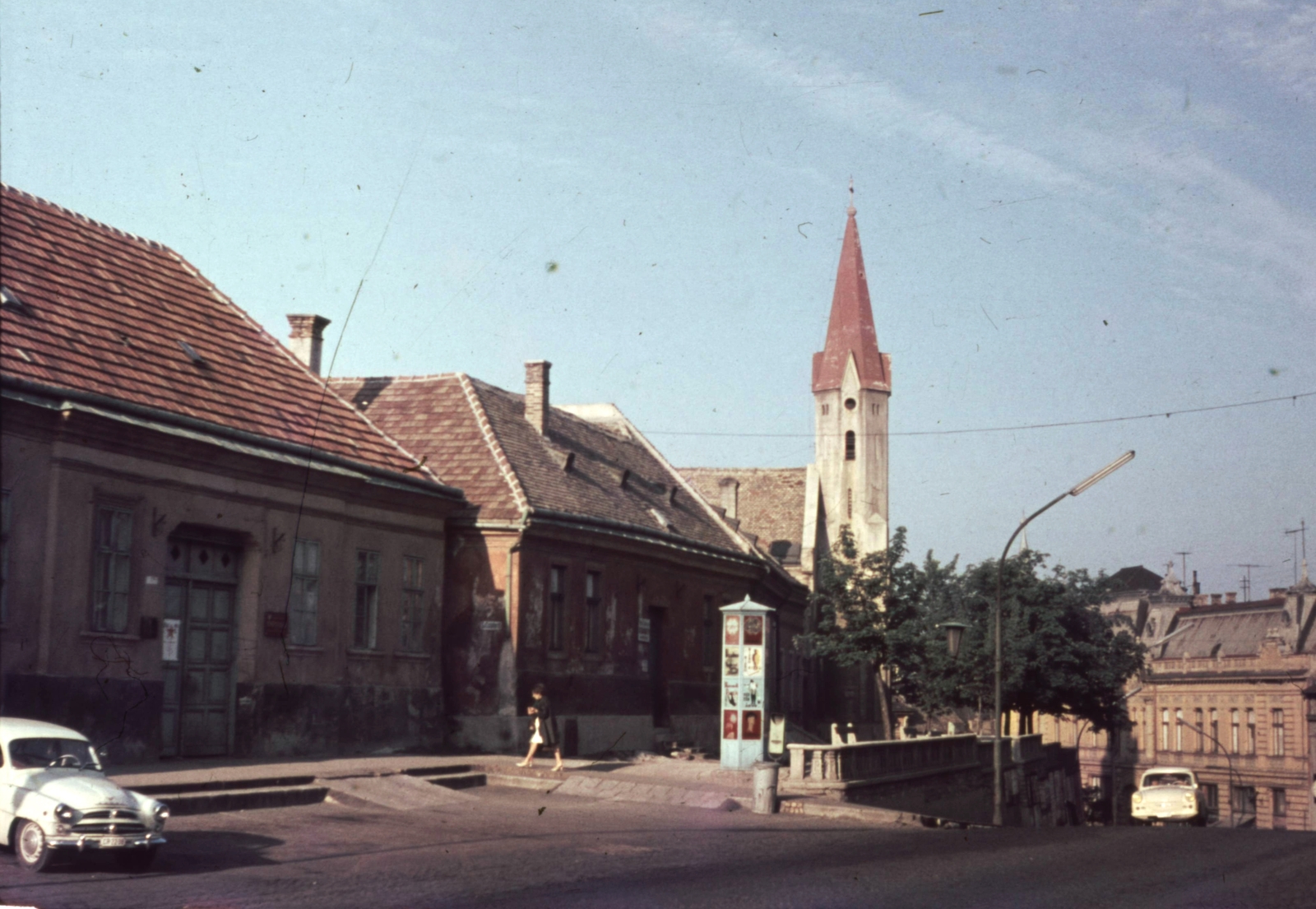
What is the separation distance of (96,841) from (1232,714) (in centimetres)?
7384

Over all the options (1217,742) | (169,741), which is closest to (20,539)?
(169,741)

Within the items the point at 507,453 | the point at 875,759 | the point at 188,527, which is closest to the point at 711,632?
the point at 875,759

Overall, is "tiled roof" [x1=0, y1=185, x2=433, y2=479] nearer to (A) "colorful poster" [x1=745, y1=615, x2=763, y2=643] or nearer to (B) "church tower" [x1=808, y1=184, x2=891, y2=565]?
(A) "colorful poster" [x1=745, y1=615, x2=763, y2=643]

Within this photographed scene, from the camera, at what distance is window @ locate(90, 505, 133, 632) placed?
2009 cm

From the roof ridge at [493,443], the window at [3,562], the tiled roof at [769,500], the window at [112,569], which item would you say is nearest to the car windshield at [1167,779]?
the tiled roof at [769,500]

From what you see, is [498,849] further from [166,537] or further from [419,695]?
[419,695]

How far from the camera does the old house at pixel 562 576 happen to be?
29.5 m

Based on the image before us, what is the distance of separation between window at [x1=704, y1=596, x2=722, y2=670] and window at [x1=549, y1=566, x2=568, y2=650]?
7935 millimetres

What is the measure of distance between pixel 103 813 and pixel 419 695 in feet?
49.5

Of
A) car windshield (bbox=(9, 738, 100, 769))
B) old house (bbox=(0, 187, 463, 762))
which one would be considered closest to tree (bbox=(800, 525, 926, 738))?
old house (bbox=(0, 187, 463, 762))

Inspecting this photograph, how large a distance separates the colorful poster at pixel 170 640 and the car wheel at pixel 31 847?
897 cm

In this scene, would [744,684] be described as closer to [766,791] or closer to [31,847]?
[766,791]

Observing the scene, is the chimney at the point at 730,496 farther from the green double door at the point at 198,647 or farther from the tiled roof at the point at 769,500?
the green double door at the point at 198,647

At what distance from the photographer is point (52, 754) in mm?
13234
